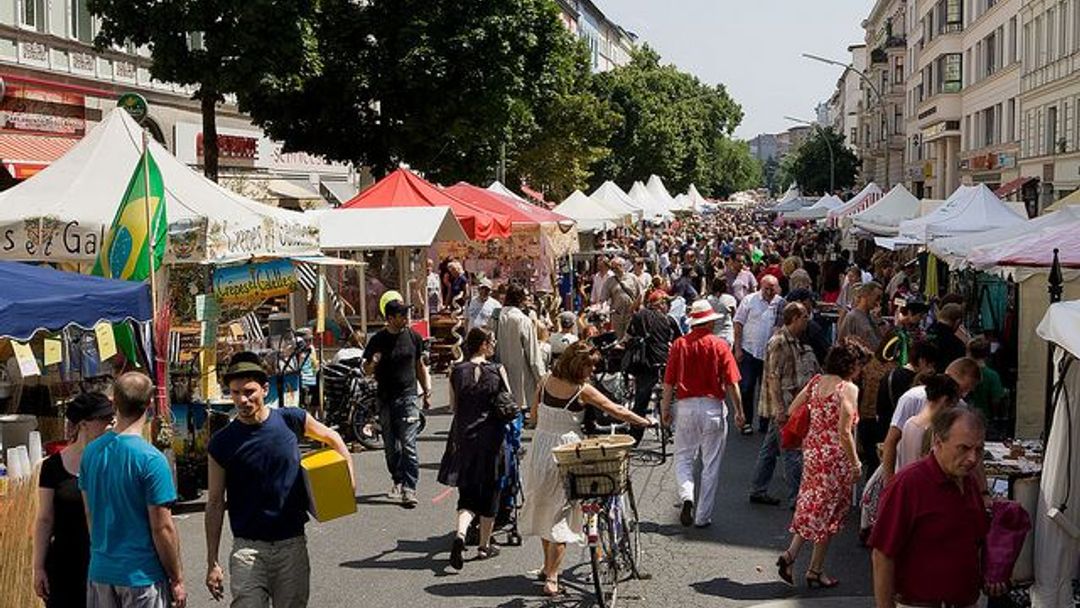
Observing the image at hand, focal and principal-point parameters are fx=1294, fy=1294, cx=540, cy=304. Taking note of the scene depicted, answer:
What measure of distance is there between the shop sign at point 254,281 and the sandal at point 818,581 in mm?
6762

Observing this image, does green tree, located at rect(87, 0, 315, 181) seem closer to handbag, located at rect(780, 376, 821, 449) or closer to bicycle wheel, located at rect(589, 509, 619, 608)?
handbag, located at rect(780, 376, 821, 449)

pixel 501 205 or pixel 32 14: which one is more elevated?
pixel 32 14

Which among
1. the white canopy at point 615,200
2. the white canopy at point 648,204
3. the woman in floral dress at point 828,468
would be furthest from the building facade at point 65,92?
the woman in floral dress at point 828,468

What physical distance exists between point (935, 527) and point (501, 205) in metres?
18.6

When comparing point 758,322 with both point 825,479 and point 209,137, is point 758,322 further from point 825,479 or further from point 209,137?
point 209,137

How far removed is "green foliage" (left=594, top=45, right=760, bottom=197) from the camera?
69.4m

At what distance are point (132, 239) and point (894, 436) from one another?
257 inches

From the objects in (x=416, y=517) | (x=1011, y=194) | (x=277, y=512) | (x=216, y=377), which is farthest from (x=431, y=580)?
(x=1011, y=194)

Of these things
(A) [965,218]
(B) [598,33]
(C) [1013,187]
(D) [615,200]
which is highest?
(B) [598,33]

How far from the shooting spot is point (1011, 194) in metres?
42.3

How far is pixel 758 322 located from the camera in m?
14.5

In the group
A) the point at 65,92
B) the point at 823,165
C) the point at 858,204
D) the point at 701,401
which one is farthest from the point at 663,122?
the point at 701,401

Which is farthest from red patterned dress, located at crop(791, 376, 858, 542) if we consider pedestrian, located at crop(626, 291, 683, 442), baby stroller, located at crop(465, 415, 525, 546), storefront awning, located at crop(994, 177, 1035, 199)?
storefront awning, located at crop(994, 177, 1035, 199)

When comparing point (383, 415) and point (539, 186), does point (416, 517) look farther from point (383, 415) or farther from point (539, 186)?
point (539, 186)
